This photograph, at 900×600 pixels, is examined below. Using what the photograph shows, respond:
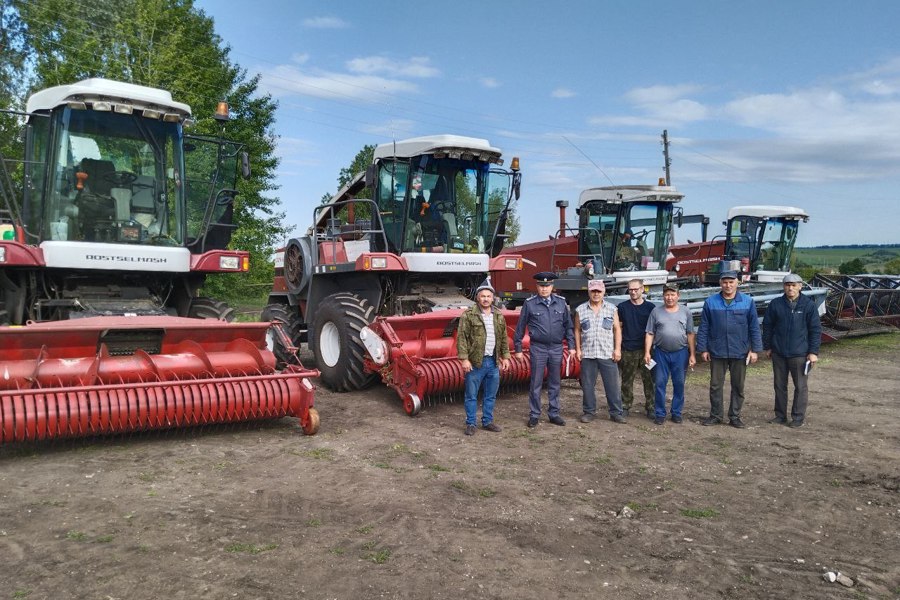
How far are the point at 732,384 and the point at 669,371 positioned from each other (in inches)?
25.0

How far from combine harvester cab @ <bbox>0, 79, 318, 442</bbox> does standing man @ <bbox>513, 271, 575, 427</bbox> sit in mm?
2190

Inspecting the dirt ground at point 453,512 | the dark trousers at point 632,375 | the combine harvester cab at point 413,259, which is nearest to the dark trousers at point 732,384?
the dirt ground at point 453,512

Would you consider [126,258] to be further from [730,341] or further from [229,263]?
[730,341]

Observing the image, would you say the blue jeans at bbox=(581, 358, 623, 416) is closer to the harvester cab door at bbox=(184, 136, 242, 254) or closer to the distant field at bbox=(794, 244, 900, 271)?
the harvester cab door at bbox=(184, 136, 242, 254)

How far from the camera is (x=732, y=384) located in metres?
7.47

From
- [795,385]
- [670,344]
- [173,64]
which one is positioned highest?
[173,64]

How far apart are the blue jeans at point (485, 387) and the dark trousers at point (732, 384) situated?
2.28 metres

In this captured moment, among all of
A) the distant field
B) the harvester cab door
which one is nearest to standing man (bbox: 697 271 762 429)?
the harvester cab door

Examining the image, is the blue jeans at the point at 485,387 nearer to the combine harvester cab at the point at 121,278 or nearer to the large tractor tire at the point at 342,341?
the combine harvester cab at the point at 121,278

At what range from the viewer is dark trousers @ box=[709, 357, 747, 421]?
24.3 feet

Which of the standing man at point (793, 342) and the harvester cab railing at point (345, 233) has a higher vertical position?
the harvester cab railing at point (345, 233)

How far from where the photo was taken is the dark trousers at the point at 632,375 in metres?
7.83

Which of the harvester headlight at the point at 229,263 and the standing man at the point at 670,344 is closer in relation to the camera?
the standing man at the point at 670,344

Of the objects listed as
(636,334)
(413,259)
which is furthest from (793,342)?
(413,259)
